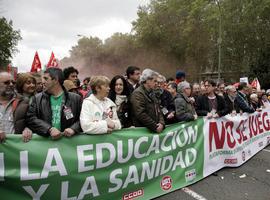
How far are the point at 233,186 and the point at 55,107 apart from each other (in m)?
3.12

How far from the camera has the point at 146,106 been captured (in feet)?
14.8

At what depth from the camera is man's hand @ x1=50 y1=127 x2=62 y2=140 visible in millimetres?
3402

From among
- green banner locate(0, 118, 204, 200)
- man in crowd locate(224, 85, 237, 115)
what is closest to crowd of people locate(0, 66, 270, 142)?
green banner locate(0, 118, 204, 200)

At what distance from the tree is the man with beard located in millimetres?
29592

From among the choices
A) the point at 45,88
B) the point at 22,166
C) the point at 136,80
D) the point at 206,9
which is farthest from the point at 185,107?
the point at 206,9

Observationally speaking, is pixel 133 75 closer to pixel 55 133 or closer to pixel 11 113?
pixel 55 133

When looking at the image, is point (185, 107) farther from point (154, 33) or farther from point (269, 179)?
point (154, 33)

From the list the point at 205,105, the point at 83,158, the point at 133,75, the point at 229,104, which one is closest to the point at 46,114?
the point at 83,158

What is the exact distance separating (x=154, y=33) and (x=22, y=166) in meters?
40.1

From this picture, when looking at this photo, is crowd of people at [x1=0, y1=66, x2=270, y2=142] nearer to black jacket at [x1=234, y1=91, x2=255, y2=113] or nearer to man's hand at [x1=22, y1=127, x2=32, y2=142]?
man's hand at [x1=22, y1=127, x2=32, y2=142]

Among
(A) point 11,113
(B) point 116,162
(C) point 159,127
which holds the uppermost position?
(A) point 11,113

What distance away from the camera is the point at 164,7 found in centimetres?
4178

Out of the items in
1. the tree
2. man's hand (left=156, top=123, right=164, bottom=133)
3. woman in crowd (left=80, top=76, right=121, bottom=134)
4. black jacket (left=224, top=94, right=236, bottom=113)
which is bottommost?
man's hand (left=156, top=123, right=164, bottom=133)

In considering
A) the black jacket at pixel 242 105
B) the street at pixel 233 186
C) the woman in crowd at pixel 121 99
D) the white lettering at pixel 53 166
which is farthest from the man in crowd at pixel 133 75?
the black jacket at pixel 242 105
